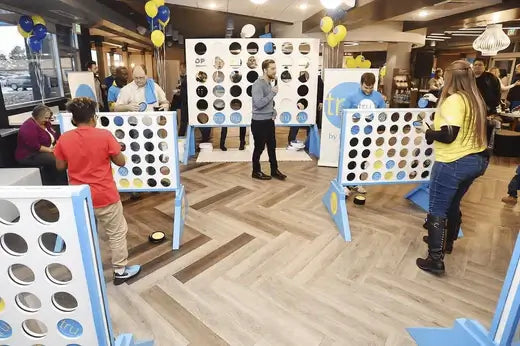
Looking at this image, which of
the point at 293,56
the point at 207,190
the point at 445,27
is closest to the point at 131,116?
the point at 207,190

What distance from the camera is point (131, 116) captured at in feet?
8.79

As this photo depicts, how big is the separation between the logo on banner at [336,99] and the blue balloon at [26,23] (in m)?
4.49

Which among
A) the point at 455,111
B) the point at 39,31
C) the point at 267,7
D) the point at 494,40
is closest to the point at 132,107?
the point at 455,111

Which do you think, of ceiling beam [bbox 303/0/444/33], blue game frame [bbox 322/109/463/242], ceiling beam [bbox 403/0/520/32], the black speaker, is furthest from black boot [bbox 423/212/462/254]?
the black speaker

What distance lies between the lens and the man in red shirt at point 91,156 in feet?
6.20

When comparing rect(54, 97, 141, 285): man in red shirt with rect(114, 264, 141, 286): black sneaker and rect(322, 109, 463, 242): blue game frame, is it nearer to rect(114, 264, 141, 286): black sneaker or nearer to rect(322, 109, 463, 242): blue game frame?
rect(114, 264, 141, 286): black sneaker

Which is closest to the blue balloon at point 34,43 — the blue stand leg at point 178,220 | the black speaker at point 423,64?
the blue stand leg at point 178,220

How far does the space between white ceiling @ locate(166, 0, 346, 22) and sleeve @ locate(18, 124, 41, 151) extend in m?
4.58

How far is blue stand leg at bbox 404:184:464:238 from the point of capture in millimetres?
3479

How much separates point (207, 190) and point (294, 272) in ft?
6.16

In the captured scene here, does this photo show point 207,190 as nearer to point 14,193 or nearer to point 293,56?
point 293,56

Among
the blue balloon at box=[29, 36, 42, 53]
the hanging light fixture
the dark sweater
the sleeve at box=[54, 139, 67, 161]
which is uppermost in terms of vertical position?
the hanging light fixture

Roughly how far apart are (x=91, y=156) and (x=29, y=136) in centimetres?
219

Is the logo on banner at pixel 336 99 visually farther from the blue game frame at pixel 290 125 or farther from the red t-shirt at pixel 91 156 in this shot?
the red t-shirt at pixel 91 156
